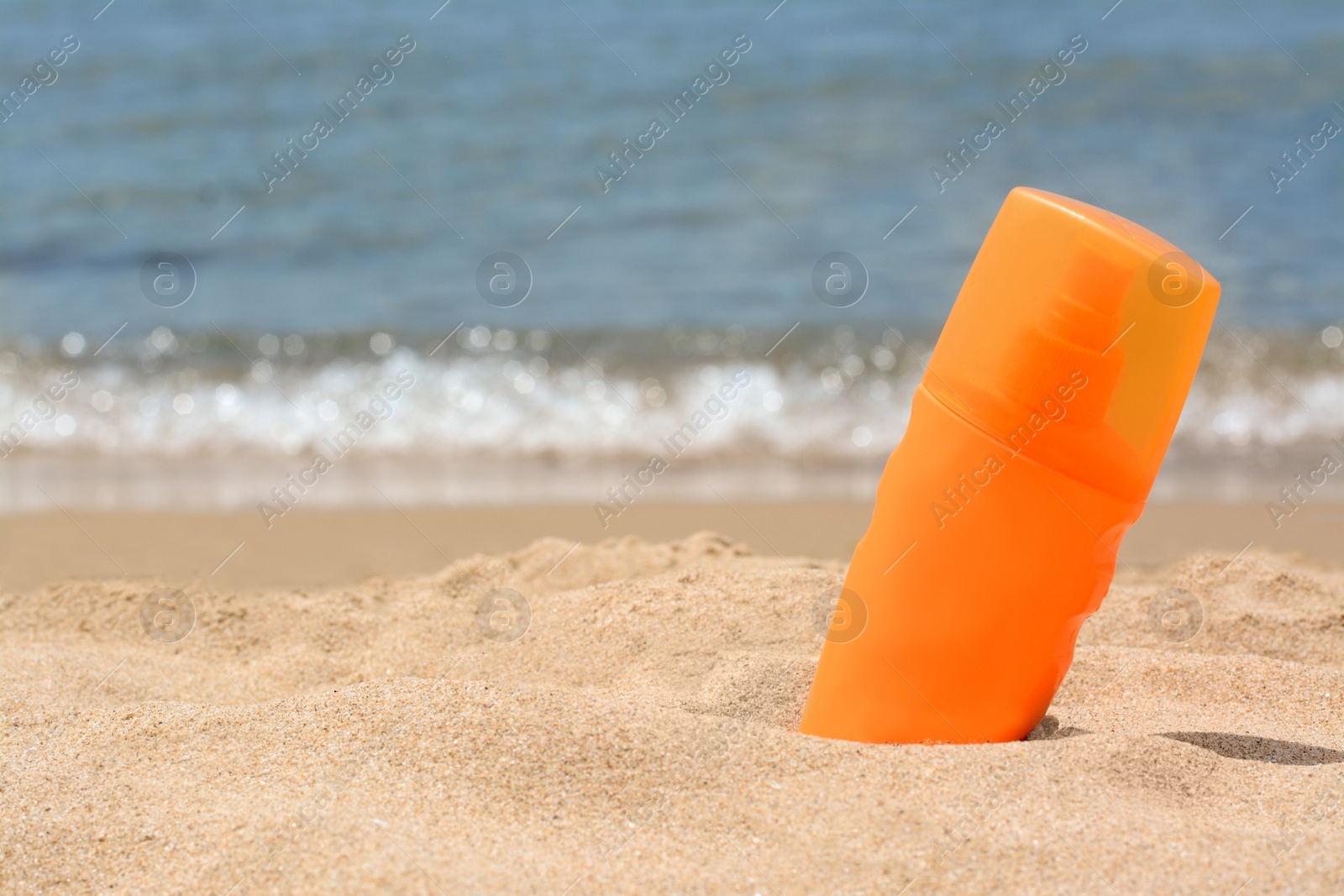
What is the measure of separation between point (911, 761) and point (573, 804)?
57 cm

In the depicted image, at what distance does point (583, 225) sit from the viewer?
25.2 ft

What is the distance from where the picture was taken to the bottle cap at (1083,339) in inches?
66.8

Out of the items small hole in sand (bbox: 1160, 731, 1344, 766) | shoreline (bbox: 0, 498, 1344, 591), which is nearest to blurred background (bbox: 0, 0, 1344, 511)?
shoreline (bbox: 0, 498, 1344, 591)

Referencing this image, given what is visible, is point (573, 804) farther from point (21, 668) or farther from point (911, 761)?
point (21, 668)

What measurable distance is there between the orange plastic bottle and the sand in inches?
4.5

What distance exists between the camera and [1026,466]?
5.82ft

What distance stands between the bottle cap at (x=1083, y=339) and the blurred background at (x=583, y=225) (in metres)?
2.92

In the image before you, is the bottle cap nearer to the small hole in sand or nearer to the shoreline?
the small hole in sand

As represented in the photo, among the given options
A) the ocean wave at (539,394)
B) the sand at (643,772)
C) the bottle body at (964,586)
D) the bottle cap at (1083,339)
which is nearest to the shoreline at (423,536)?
the ocean wave at (539,394)

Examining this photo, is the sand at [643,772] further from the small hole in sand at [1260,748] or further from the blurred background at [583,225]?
the blurred background at [583,225]

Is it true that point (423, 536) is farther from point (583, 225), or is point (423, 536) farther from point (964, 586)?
point (583, 225)

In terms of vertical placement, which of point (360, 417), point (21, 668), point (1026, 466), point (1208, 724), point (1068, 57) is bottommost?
point (360, 417)

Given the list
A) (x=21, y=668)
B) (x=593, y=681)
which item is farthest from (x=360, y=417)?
(x=593, y=681)

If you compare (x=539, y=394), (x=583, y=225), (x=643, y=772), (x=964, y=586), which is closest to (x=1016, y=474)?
(x=964, y=586)
